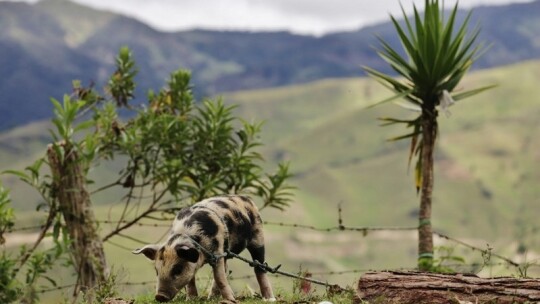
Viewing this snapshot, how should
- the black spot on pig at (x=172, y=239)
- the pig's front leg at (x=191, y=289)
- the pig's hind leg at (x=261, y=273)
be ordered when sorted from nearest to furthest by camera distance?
the black spot on pig at (x=172, y=239), the pig's front leg at (x=191, y=289), the pig's hind leg at (x=261, y=273)

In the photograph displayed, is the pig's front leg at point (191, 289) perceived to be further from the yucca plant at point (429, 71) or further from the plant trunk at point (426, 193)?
the yucca plant at point (429, 71)

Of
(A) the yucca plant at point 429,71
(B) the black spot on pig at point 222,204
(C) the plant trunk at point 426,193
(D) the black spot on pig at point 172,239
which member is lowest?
(D) the black spot on pig at point 172,239

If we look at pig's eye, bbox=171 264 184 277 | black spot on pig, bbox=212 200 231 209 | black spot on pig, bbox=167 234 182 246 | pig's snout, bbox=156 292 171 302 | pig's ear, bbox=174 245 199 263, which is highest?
black spot on pig, bbox=212 200 231 209

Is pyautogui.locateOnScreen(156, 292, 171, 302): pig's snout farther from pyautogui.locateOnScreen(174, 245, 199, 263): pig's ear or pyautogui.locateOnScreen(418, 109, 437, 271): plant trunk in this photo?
pyautogui.locateOnScreen(418, 109, 437, 271): plant trunk

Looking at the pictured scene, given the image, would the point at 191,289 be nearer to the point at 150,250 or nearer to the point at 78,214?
the point at 150,250

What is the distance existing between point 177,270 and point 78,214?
13.2 feet

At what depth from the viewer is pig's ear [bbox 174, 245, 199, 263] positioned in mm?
6152

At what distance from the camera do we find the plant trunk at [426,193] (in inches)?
398

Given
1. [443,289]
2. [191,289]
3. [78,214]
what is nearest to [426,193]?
[443,289]

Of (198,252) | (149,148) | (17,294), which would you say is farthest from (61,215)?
(198,252)

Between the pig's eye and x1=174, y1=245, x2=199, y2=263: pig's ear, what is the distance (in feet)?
0.27

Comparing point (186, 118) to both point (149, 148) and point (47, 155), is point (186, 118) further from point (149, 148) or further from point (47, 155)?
point (47, 155)

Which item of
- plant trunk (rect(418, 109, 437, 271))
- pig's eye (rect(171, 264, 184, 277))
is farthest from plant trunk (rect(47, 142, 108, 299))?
plant trunk (rect(418, 109, 437, 271))

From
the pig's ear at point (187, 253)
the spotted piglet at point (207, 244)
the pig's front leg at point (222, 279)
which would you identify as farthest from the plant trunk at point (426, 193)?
the pig's ear at point (187, 253)
